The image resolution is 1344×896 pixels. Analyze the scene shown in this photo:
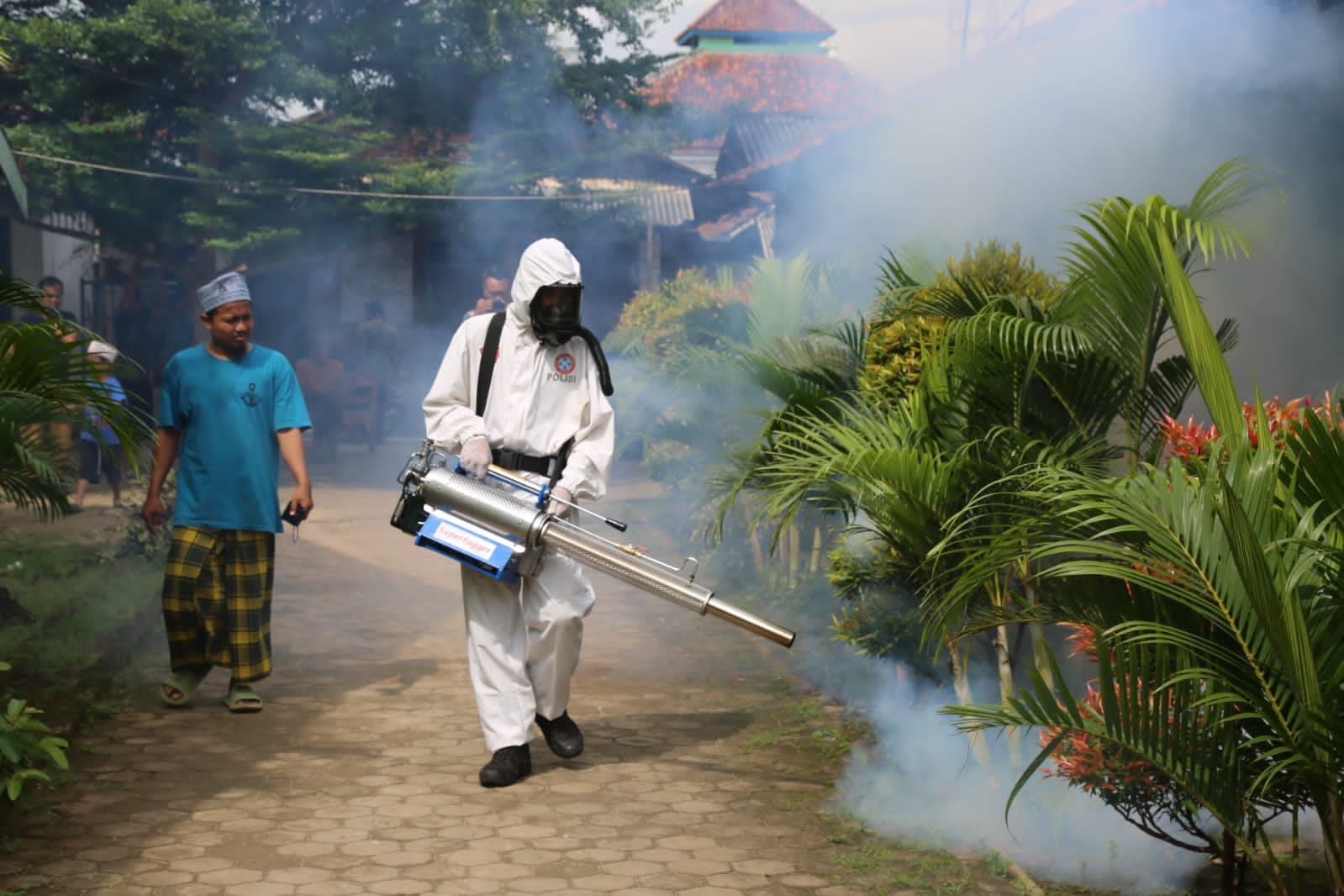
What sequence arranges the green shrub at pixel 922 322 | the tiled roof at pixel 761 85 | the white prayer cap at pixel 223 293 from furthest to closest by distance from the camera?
the tiled roof at pixel 761 85, the white prayer cap at pixel 223 293, the green shrub at pixel 922 322

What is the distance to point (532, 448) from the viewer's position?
17.8ft

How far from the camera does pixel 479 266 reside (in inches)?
891

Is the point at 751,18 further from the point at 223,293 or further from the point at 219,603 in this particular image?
the point at 219,603

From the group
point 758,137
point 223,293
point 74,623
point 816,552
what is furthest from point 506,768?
point 758,137

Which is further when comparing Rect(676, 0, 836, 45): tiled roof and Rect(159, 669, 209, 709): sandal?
Rect(676, 0, 836, 45): tiled roof

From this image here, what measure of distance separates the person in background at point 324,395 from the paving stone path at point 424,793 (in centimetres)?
1160

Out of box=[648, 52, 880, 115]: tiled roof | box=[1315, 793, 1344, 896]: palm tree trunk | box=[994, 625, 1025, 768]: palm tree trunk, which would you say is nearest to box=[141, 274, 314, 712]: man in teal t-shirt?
box=[994, 625, 1025, 768]: palm tree trunk

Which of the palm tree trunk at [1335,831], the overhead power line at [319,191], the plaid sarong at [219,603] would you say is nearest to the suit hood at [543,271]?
the plaid sarong at [219,603]

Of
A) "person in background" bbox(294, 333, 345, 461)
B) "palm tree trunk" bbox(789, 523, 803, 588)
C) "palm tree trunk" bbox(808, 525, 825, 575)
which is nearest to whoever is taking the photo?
"palm tree trunk" bbox(808, 525, 825, 575)

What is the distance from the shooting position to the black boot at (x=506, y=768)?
16.8 ft

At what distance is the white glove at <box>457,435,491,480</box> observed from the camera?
520 centimetres

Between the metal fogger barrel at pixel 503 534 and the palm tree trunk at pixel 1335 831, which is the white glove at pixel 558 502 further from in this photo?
the palm tree trunk at pixel 1335 831

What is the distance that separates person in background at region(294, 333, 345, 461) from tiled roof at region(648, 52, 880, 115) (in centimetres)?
577

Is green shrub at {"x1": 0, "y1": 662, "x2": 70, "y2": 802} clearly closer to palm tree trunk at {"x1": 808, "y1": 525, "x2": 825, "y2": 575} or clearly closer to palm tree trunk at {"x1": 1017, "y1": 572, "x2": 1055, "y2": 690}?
palm tree trunk at {"x1": 1017, "y1": 572, "x2": 1055, "y2": 690}
